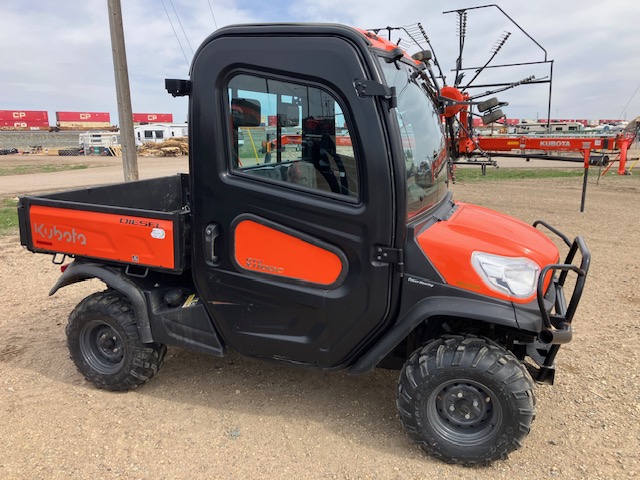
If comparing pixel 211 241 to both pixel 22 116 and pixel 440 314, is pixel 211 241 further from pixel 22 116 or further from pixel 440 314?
pixel 22 116

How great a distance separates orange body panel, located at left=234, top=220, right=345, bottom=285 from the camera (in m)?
2.56

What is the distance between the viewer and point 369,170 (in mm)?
2369

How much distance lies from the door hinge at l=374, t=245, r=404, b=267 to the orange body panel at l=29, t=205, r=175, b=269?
1.23 m

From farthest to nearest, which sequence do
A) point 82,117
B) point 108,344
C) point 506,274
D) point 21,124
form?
point 82,117
point 21,124
point 108,344
point 506,274

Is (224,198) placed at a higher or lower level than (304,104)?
lower

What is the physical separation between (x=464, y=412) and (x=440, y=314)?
573 mm

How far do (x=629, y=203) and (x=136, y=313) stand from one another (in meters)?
11.3

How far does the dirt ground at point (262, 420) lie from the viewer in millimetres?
2523

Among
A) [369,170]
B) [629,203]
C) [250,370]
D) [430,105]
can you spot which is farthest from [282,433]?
[629,203]

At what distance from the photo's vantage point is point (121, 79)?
670 centimetres

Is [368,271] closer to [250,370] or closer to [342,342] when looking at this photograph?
[342,342]

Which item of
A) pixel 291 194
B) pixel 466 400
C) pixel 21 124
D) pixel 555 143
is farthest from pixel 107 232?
pixel 21 124

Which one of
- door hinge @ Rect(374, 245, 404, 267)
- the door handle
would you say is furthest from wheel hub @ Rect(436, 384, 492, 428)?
the door handle

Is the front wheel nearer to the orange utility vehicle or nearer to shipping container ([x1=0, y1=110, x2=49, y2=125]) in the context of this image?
the orange utility vehicle
